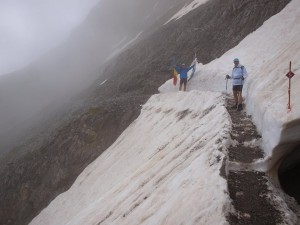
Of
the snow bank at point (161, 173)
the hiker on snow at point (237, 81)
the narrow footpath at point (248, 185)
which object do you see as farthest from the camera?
the hiker on snow at point (237, 81)

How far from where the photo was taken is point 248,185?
8273mm

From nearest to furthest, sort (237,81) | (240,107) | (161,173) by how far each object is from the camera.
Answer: (161,173) → (240,107) → (237,81)

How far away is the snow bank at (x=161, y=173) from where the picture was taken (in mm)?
8344

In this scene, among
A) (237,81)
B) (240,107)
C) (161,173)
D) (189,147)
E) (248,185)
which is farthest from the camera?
(237,81)

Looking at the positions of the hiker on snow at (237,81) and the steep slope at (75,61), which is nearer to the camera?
the hiker on snow at (237,81)

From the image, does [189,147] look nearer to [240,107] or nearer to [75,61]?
[240,107]

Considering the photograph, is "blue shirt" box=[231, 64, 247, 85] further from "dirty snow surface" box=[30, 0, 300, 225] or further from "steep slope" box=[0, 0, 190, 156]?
"steep slope" box=[0, 0, 190, 156]

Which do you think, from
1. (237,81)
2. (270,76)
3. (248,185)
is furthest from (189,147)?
(270,76)

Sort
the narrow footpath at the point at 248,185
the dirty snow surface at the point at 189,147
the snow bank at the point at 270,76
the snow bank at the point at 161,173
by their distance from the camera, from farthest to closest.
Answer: the snow bank at the point at 270,76
the dirty snow surface at the point at 189,147
the snow bank at the point at 161,173
the narrow footpath at the point at 248,185

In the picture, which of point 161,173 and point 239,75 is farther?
point 239,75

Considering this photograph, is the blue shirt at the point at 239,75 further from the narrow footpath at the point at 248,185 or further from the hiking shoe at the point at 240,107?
the narrow footpath at the point at 248,185

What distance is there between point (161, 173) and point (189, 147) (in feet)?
4.62

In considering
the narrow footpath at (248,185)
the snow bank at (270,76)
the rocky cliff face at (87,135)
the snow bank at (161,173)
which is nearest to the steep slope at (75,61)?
the rocky cliff face at (87,135)

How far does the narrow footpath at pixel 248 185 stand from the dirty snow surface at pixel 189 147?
27cm
